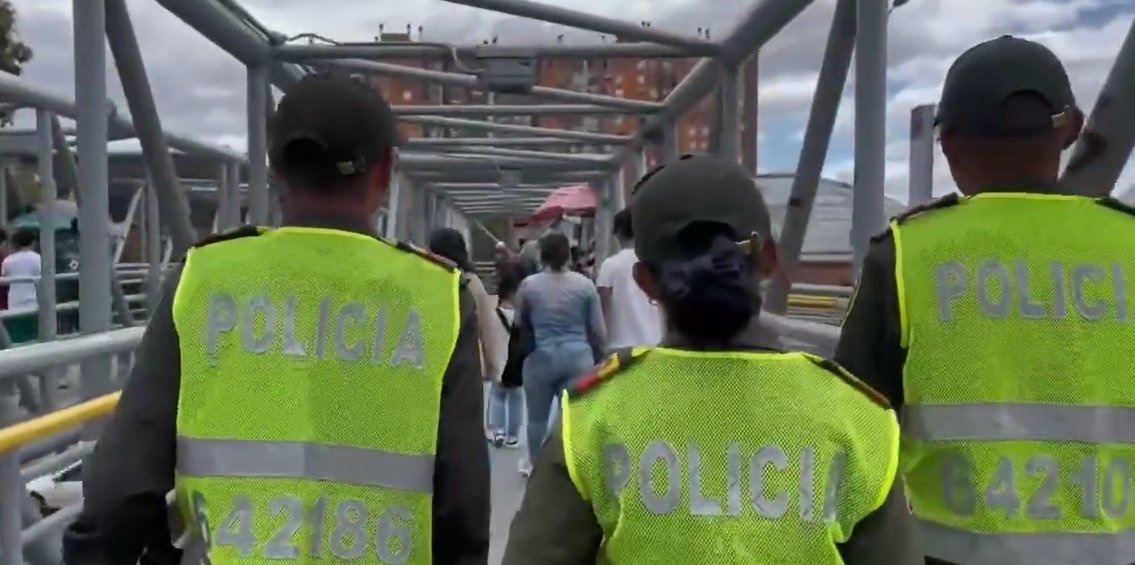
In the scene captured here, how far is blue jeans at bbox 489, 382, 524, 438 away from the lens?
8883mm

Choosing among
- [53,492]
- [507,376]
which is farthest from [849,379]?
[507,376]

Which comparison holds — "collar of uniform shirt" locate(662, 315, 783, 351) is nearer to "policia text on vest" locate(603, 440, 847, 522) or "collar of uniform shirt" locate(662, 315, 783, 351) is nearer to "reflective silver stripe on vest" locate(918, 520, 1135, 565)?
"policia text on vest" locate(603, 440, 847, 522)

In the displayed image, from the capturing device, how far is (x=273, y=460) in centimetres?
198

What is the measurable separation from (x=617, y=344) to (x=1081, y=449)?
4700 mm

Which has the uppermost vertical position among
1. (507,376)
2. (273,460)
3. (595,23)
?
(595,23)

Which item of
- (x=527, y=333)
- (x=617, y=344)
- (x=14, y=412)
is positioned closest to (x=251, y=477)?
(x=14, y=412)

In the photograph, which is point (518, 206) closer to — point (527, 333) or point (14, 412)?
point (527, 333)

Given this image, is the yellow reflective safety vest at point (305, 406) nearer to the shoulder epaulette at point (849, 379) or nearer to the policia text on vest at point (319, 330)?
the policia text on vest at point (319, 330)

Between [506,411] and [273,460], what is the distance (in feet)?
23.2

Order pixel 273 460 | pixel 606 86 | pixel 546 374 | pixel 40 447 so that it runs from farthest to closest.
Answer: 1. pixel 606 86
2. pixel 546 374
3. pixel 40 447
4. pixel 273 460

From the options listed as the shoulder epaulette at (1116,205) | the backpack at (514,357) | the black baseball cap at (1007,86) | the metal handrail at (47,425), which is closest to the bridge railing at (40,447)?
the metal handrail at (47,425)

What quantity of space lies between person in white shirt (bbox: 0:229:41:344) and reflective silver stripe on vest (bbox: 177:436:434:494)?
604cm

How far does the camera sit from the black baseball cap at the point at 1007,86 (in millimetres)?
2100

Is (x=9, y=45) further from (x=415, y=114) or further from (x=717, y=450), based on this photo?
(x=717, y=450)
